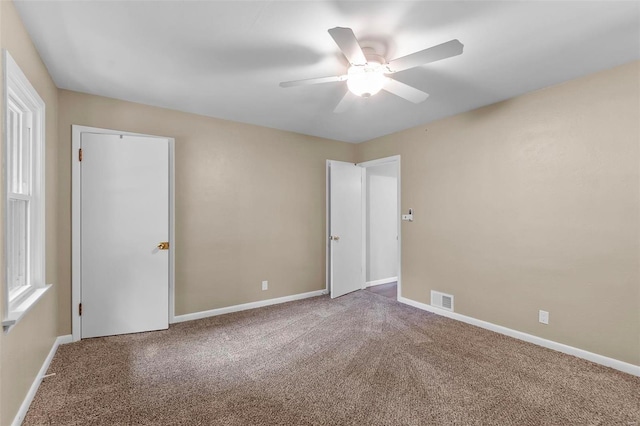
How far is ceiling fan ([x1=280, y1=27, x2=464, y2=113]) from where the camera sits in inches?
64.4

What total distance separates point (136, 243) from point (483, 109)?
3983mm

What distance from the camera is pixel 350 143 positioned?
4.98 metres

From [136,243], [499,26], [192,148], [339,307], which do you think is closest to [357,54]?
[499,26]

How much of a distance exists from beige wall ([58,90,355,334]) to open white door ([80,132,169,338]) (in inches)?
6.4

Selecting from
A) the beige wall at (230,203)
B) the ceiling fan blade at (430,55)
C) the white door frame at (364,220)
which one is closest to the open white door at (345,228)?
the white door frame at (364,220)

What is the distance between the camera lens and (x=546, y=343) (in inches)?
110

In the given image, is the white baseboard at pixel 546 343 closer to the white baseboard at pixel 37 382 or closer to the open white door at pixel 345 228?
the open white door at pixel 345 228

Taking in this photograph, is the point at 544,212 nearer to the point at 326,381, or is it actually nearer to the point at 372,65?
the point at 372,65

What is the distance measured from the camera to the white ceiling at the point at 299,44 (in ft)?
5.68

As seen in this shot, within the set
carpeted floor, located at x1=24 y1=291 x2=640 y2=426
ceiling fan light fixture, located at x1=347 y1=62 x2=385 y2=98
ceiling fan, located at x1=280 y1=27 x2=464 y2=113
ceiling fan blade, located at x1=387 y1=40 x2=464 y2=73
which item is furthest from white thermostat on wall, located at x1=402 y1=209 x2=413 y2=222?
ceiling fan blade, located at x1=387 y1=40 x2=464 y2=73

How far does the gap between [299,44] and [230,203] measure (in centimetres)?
224

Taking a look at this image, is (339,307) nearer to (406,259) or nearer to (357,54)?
(406,259)

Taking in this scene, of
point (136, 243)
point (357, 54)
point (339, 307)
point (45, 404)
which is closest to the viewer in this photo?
point (357, 54)

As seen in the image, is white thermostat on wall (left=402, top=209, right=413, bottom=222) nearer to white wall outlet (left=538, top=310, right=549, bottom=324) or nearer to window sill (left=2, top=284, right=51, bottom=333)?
white wall outlet (left=538, top=310, right=549, bottom=324)
